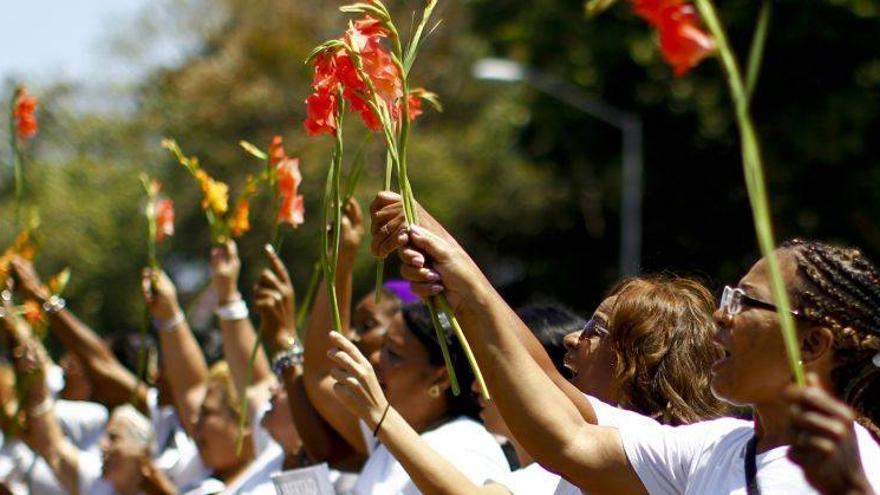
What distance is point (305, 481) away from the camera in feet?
16.1

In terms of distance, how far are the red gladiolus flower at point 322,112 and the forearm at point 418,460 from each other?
0.67 meters

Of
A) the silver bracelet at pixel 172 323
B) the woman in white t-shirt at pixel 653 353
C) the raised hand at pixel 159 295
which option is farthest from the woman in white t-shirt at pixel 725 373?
the silver bracelet at pixel 172 323

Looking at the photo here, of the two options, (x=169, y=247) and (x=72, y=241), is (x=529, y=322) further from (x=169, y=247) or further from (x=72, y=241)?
(x=72, y=241)

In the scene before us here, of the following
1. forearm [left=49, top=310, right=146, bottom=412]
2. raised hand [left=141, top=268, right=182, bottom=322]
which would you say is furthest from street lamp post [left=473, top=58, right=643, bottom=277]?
raised hand [left=141, top=268, right=182, bottom=322]

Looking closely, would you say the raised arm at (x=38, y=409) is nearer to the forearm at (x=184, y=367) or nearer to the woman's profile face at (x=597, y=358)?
the forearm at (x=184, y=367)

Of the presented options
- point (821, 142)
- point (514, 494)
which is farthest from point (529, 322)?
point (821, 142)

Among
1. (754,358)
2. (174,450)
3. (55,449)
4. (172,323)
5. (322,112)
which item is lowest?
(174,450)

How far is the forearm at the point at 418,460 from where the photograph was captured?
394cm

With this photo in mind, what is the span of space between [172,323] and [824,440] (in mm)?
4495

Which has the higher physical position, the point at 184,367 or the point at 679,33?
the point at 679,33

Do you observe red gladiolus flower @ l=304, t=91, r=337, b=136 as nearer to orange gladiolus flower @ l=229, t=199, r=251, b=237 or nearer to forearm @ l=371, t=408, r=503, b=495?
forearm @ l=371, t=408, r=503, b=495

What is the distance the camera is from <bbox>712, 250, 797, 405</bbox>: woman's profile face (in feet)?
10.8

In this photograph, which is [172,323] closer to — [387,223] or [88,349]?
[88,349]

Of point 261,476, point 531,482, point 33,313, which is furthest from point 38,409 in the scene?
point 531,482
